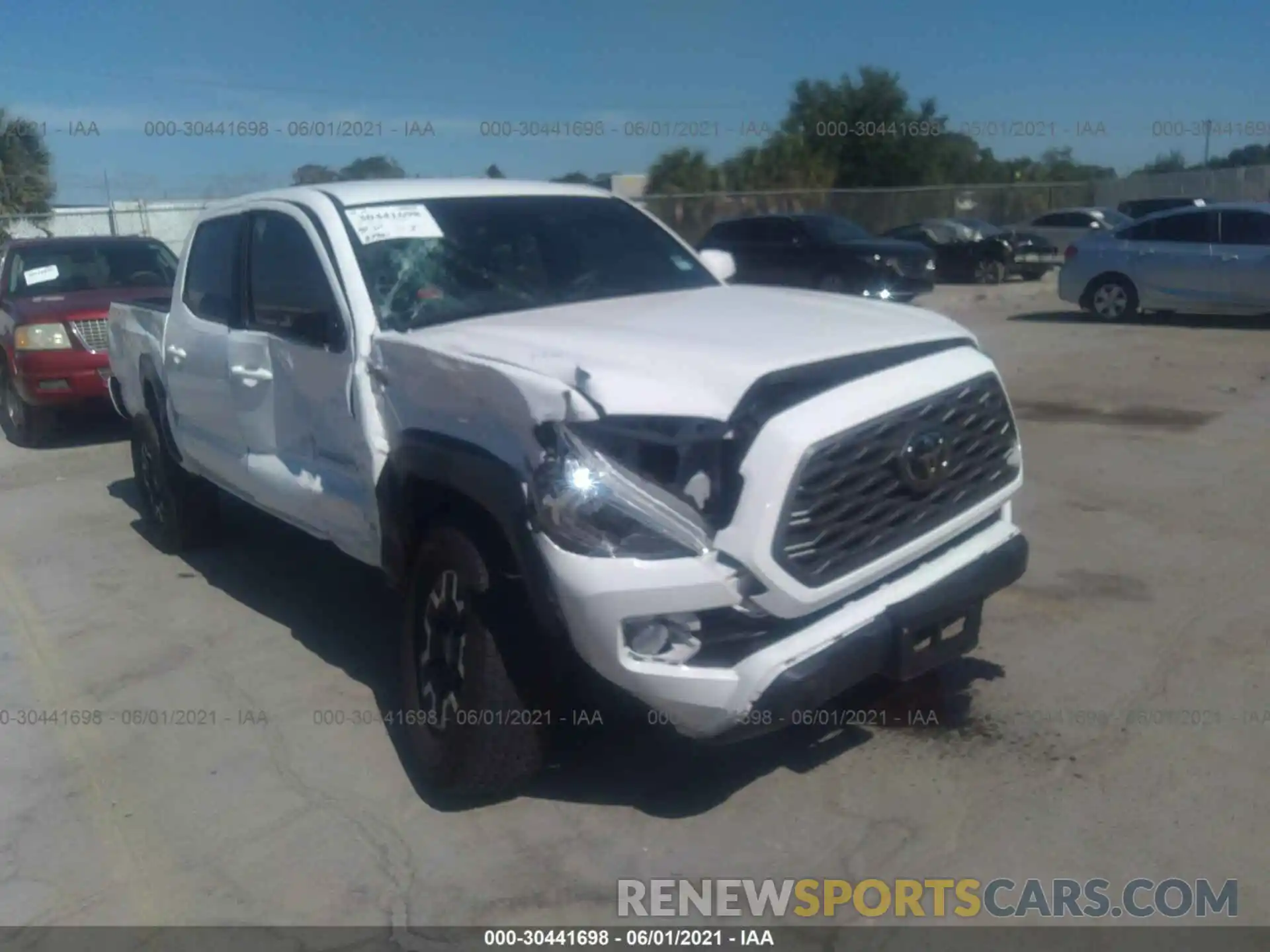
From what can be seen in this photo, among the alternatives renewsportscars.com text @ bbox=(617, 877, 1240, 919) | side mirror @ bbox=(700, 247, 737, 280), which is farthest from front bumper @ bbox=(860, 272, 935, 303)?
renewsportscars.com text @ bbox=(617, 877, 1240, 919)

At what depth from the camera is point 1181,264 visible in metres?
15.5

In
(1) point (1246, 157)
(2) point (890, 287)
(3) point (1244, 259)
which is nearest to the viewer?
(3) point (1244, 259)

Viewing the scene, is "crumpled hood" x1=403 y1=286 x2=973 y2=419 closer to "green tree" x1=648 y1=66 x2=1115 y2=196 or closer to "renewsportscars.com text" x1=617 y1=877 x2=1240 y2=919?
"renewsportscars.com text" x1=617 y1=877 x2=1240 y2=919

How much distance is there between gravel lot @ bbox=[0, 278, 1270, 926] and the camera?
365 cm

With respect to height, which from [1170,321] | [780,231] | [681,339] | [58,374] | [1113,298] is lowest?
[1170,321]

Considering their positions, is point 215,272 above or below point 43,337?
above

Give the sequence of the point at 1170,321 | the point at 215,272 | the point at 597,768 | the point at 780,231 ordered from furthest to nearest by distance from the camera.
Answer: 1. the point at 780,231
2. the point at 1170,321
3. the point at 215,272
4. the point at 597,768

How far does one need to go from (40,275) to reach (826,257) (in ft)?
35.8

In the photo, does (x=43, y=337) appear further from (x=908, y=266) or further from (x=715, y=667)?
(x=908, y=266)

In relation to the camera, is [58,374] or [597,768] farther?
[58,374]

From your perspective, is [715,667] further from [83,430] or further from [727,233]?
[727,233]

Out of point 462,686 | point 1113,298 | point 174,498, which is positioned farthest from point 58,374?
point 1113,298
